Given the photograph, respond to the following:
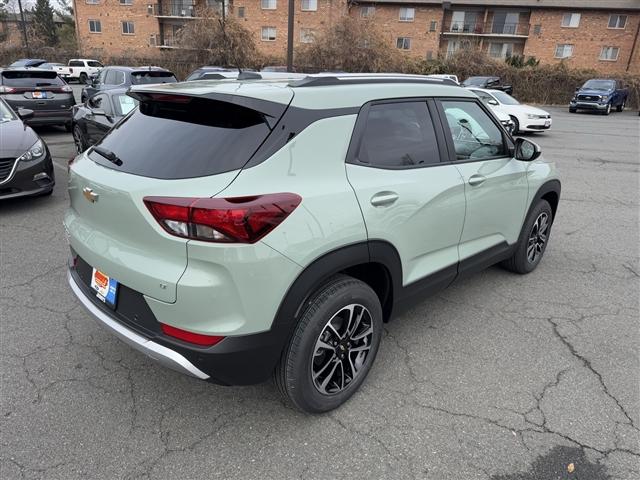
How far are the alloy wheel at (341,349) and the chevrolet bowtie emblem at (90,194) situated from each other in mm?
1369

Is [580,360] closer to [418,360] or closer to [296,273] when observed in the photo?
[418,360]

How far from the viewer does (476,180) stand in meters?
3.26

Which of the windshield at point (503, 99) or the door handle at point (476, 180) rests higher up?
the door handle at point (476, 180)

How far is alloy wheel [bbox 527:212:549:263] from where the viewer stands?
4.43 m

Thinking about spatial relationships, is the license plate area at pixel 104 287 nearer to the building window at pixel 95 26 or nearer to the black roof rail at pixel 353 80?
the black roof rail at pixel 353 80

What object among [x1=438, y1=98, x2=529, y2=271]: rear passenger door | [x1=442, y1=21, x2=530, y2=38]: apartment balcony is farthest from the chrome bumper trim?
[x1=442, y1=21, x2=530, y2=38]: apartment balcony

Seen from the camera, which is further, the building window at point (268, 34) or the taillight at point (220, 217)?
the building window at point (268, 34)

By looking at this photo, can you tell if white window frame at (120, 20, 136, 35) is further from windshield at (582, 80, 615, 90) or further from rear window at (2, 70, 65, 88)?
windshield at (582, 80, 615, 90)

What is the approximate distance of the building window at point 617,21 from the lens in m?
41.8

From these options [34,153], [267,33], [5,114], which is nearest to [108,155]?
[34,153]

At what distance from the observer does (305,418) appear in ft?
8.53

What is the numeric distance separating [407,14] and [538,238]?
153 ft

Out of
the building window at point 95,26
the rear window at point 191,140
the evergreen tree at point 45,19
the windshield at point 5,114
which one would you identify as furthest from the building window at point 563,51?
the evergreen tree at point 45,19

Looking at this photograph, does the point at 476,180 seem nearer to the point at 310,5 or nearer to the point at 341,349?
the point at 341,349
